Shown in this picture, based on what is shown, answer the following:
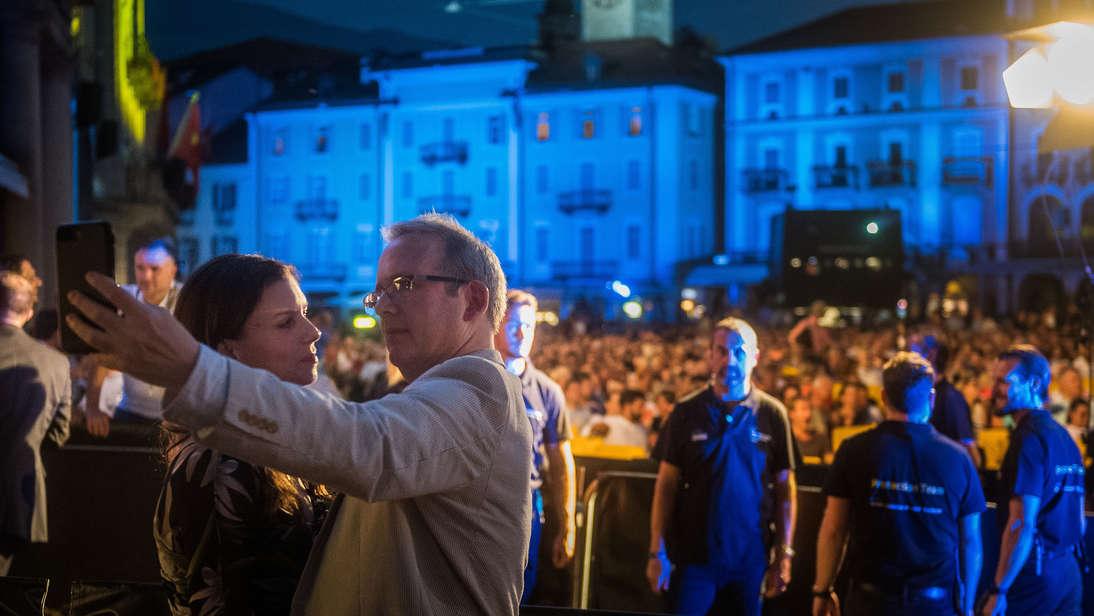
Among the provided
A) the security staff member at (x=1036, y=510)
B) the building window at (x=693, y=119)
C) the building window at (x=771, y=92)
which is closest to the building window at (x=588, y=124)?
the building window at (x=693, y=119)

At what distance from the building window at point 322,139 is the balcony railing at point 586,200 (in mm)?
11346

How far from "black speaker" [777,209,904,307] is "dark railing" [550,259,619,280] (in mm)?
26007

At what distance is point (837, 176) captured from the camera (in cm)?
5447

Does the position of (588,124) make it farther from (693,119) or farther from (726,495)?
(726,495)

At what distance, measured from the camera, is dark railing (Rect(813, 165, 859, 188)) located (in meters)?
→ 54.4

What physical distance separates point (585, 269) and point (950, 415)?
46930mm

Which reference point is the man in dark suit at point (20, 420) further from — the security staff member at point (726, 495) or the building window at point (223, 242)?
the building window at point (223, 242)

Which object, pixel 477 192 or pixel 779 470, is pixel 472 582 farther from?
pixel 477 192

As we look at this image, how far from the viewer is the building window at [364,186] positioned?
186 feet

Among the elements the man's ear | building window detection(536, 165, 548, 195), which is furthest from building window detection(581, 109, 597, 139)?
the man's ear

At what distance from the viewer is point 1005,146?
52.8 metres

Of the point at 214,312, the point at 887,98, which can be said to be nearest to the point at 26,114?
the point at 214,312

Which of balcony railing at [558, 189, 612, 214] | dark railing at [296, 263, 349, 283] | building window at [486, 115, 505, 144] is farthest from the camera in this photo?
dark railing at [296, 263, 349, 283]

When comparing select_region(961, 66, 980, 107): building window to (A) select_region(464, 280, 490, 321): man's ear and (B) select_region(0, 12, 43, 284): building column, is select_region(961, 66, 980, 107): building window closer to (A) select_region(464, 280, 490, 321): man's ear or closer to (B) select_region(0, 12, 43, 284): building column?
(B) select_region(0, 12, 43, 284): building column
